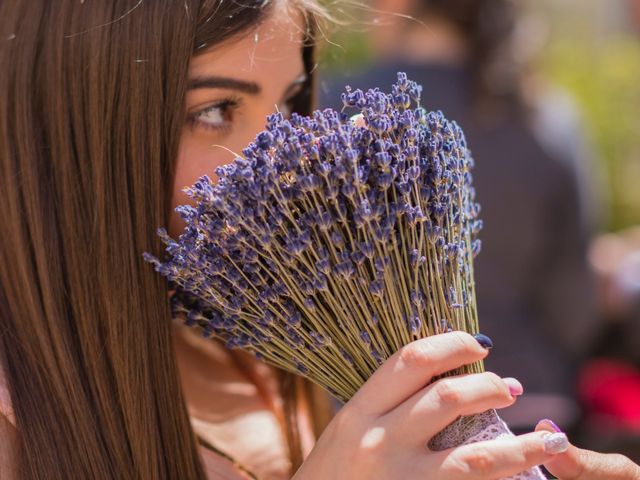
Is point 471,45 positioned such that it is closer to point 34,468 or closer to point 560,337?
point 560,337

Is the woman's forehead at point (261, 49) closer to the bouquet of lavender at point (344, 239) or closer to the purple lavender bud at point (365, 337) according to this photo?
the bouquet of lavender at point (344, 239)

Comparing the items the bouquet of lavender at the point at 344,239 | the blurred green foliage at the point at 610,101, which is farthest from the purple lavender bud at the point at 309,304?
the blurred green foliage at the point at 610,101

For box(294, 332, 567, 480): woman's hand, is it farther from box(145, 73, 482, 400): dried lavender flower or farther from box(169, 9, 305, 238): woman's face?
box(169, 9, 305, 238): woman's face

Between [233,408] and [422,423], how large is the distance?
68cm

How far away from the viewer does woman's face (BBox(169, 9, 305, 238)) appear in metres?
1.35

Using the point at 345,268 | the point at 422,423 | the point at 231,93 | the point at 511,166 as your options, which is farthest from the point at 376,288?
the point at 511,166

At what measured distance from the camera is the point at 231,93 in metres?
1.38

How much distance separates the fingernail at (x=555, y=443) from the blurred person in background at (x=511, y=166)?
1764mm

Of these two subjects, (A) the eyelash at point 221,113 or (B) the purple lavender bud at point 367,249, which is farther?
(A) the eyelash at point 221,113

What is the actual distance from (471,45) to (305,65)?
159cm

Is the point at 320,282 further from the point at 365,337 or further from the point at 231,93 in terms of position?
the point at 231,93

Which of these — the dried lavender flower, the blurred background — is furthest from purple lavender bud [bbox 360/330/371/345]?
the blurred background

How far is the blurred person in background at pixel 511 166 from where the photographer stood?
9.48ft

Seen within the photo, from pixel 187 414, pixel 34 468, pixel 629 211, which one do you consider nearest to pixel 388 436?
pixel 187 414
